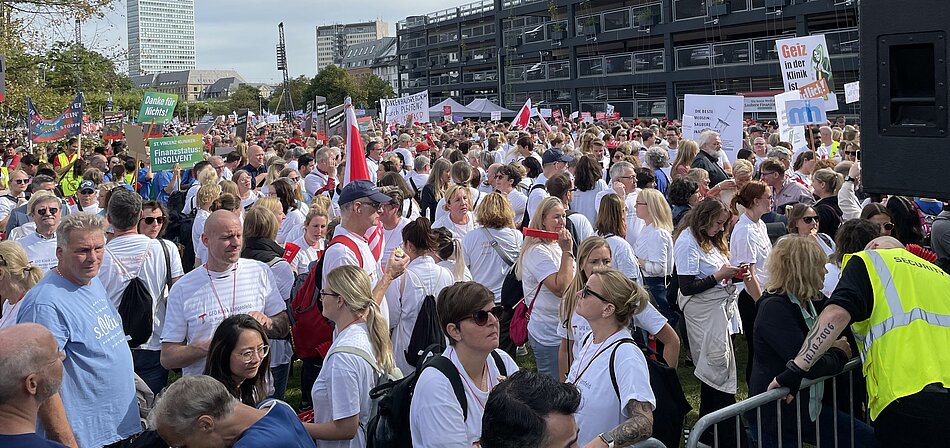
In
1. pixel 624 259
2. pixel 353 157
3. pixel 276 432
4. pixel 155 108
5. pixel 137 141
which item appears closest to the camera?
pixel 276 432

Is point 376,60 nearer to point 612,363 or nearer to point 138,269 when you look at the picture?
point 138,269

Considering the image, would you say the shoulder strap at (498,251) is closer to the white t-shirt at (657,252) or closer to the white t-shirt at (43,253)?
the white t-shirt at (657,252)

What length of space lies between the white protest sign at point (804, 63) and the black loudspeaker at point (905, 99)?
1005cm

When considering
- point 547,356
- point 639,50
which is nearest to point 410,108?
point 547,356

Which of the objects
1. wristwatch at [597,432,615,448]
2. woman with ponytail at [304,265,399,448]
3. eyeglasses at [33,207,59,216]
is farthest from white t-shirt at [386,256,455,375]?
eyeglasses at [33,207,59,216]

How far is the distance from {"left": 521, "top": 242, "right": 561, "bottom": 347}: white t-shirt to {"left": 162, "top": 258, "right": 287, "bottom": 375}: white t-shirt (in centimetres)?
180

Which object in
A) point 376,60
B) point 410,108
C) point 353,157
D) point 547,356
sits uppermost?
point 376,60

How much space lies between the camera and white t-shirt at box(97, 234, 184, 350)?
5578 millimetres

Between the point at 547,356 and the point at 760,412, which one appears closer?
the point at 760,412

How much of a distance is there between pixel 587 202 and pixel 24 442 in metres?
6.92

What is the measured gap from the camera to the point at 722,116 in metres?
13.9

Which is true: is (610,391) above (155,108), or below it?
below

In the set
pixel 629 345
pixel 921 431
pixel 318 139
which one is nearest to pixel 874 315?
pixel 921 431

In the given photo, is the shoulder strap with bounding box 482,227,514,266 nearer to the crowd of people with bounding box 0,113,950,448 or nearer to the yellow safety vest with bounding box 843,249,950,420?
the crowd of people with bounding box 0,113,950,448
